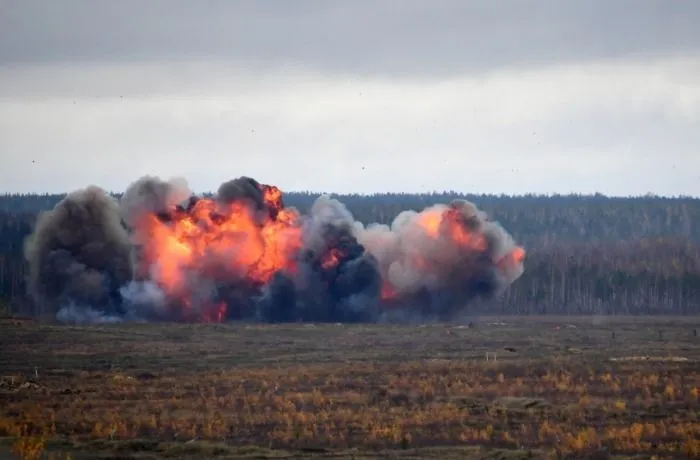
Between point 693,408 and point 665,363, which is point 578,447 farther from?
point 665,363

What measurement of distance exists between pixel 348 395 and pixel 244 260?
67.2 m

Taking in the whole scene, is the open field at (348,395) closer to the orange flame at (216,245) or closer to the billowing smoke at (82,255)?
the orange flame at (216,245)

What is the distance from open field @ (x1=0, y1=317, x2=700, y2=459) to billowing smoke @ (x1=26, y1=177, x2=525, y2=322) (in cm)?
1857

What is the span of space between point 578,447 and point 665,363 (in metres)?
36.8

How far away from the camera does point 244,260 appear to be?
136375 mm

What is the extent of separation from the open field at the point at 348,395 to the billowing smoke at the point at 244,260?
1857cm

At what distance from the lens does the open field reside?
53219 mm

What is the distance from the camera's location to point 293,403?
67.0 m

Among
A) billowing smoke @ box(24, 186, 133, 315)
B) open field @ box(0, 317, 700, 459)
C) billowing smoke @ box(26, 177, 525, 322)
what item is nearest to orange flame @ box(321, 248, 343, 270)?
billowing smoke @ box(26, 177, 525, 322)

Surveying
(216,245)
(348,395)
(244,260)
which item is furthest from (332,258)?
(348,395)

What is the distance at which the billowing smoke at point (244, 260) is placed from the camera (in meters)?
138

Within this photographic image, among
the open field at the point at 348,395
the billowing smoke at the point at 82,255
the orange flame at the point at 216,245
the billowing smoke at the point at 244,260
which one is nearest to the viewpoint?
the open field at the point at 348,395

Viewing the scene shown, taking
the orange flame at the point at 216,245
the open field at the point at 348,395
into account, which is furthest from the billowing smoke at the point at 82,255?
the open field at the point at 348,395

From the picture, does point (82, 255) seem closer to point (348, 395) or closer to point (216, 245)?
A: point (216, 245)
